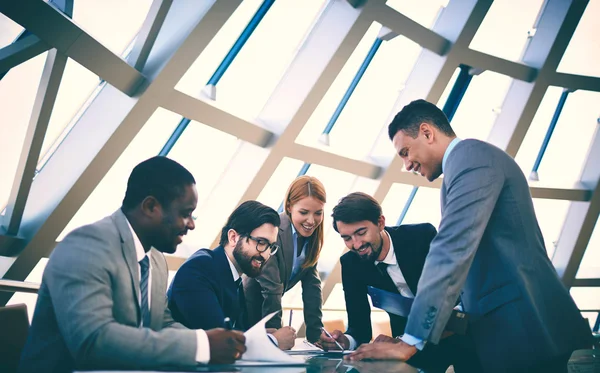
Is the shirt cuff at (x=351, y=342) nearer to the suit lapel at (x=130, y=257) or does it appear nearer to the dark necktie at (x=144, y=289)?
the dark necktie at (x=144, y=289)

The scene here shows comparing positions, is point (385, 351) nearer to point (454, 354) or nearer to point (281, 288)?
point (454, 354)

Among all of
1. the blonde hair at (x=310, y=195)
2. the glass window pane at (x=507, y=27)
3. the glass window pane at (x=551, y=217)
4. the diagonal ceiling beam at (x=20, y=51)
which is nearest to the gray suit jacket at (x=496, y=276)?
the blonde hair at (x=310, y=195)

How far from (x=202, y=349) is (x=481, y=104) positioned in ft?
29.7

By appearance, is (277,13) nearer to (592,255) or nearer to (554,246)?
(554,246)

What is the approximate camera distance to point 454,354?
2189 mm

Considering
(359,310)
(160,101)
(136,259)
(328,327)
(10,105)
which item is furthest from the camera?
(328,327)

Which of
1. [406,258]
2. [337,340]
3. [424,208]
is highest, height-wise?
[424,208]

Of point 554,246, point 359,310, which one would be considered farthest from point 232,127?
point 554,246

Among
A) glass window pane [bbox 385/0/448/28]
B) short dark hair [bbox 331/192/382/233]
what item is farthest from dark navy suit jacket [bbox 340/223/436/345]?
glass window pane [bbox 385/0/448/28]

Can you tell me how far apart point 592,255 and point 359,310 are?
11.1 m

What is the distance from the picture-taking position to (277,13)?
6652 mm

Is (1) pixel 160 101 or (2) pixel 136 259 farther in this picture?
(1) pixel 160 101

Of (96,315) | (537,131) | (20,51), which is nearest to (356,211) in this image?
(96,315)

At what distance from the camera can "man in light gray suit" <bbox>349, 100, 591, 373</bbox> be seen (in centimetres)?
162
